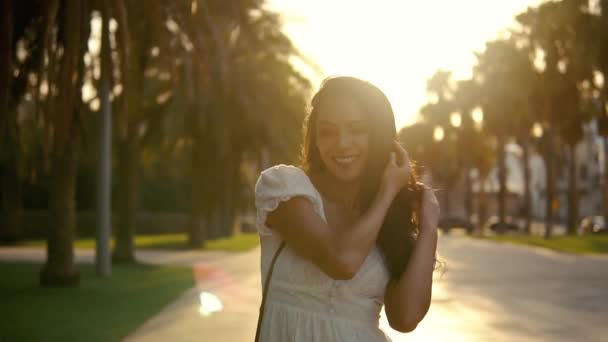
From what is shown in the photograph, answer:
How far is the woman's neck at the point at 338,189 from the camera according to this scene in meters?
3.03

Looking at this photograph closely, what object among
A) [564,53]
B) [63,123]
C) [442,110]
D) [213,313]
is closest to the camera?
[63,123]

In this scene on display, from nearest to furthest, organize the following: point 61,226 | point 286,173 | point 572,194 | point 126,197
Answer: point 286,173, point 61,226, point 126,197, point 572,194

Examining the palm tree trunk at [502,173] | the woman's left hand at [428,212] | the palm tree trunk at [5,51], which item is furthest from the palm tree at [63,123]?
the palm tree trunk at [502,173]

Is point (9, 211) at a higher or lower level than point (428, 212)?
lower

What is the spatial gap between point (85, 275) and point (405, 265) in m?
18.1

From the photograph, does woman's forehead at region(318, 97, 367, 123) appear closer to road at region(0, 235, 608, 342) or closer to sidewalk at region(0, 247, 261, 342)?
road at region(0, 235, 608, 342)

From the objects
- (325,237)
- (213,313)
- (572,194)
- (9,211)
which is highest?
(325,237)

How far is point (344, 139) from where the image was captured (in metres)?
2.97

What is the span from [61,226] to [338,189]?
14.7 metres

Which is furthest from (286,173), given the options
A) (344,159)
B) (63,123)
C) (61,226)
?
(61,226)

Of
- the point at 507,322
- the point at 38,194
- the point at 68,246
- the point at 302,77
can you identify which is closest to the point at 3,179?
the point at 38,194

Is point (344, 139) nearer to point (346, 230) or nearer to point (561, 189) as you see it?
point (346, 230)

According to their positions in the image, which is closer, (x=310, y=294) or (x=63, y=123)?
(x=310, y=294)

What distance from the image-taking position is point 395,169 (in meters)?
3.03
